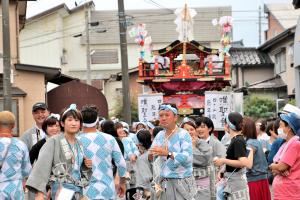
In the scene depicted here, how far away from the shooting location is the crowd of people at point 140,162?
25.4ft

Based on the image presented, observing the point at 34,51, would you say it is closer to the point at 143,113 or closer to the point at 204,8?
the point at 204,8

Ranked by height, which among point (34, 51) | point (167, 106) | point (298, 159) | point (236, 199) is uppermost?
point (34, 51)

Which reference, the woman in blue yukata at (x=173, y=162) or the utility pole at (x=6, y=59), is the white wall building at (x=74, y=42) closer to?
the utility pole at (x=6, y=59)

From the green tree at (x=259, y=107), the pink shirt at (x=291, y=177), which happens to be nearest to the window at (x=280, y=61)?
the green tree at (x=259, y=107)

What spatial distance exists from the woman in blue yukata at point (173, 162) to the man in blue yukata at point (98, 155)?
0.86 m

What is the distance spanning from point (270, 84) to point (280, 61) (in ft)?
4.79

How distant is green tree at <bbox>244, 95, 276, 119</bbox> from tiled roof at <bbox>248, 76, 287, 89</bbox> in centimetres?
242

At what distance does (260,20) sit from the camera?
54156mm

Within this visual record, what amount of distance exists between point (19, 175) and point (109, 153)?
3.97ft

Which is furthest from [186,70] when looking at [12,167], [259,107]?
[12,167]

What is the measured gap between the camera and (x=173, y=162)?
9203mm

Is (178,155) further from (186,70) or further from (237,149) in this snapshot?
(186,70)

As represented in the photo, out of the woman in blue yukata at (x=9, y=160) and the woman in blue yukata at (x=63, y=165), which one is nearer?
the woman in blue yukata at (x=63, y=165)

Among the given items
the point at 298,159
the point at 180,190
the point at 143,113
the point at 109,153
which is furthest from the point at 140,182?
the point at 143,113
